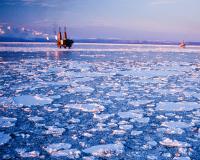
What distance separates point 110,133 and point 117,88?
11.8 ft

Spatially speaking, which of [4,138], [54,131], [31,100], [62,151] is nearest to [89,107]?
[31,100]

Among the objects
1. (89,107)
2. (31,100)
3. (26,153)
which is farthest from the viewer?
(31,100)

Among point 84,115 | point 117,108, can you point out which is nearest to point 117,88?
point 117,108

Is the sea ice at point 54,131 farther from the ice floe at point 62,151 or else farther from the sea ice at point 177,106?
the sea ice at point 177,106

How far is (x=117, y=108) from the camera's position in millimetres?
5195

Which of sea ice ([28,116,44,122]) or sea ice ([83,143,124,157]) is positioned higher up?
sea ice ([28,116,44,122])

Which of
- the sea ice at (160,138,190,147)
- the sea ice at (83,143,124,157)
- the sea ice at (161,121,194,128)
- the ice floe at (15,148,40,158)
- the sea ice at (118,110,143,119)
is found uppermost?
the ice floe at (15,148,40,158)

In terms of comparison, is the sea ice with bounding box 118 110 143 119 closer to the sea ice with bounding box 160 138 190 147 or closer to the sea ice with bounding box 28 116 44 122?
the sea ice with bounding box 160 138 190 147

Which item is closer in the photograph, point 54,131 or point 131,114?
point 54,131

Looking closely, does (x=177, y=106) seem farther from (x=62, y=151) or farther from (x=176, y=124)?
(x=62, y=151)

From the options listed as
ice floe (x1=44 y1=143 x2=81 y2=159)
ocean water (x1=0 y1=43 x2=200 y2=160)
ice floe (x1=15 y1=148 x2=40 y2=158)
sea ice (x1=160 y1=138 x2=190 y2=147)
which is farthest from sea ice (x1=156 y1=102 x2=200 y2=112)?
ice floe (x1=15 y1=148 x2=40 y2=158)

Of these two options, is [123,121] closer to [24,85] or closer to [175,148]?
[175,148]

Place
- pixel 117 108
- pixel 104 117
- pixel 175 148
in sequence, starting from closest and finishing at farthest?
pixel 175 148 → pixel 104 117 → pixel 117 108

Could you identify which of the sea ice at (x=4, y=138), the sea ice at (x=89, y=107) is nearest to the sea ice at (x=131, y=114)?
the sea ice at (x=89, y=107)
